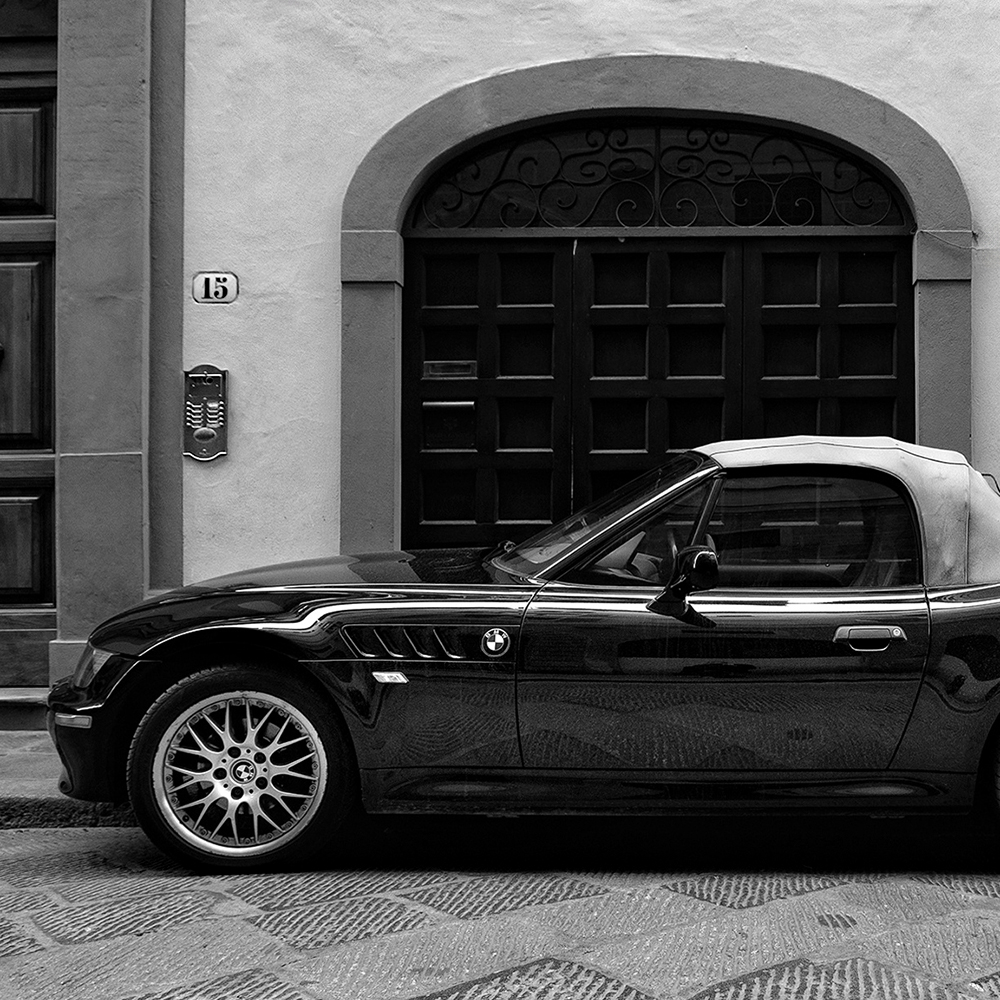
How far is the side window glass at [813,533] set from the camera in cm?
456

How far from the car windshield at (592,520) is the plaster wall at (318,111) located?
306 cm

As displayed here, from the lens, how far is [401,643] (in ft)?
14.6

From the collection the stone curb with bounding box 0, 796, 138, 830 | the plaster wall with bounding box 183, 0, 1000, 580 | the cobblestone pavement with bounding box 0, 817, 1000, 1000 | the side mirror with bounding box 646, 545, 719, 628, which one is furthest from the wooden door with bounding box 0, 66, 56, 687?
the side mirror with bounding box 646, 545, 719, 628

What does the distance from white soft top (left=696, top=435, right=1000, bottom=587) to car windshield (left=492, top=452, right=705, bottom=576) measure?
0.16 meters

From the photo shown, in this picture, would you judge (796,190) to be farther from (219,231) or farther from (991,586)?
(991,586)

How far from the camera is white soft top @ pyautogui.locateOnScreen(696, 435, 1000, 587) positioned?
4555 mm

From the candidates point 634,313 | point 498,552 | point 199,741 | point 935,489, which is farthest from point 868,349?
point 199,741

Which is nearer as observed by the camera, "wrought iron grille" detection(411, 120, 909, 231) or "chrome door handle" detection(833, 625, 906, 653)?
"chrome door handle" detection(833, 625, 906, 653)

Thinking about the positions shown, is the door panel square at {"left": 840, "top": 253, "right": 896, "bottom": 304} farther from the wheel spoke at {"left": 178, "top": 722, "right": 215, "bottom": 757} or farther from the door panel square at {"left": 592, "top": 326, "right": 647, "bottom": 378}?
the wheel spoke at {"left": 178, "top": 722, "right": 215, "bottom": 757}

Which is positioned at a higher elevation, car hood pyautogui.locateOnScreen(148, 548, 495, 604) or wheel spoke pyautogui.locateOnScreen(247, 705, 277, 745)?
car hood pyautogui.locateOnScreen(148, 548, 495, 604)

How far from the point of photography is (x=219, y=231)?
25.9ft

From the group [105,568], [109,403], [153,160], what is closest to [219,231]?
[153,160]

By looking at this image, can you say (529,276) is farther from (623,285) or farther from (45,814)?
(45,814)

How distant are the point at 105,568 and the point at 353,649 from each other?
144 inches
